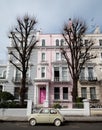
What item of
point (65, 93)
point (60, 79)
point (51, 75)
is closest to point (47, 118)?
point (65, 93)

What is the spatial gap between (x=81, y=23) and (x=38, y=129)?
16388 millimetres

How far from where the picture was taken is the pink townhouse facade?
3356 centimetres

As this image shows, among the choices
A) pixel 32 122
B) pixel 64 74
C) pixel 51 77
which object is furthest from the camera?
pixel 64 74

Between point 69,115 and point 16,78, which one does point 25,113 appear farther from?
point 16,78

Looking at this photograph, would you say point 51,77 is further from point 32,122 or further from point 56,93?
point 32,122

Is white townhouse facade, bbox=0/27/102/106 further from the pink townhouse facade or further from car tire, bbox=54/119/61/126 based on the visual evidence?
car tire, bbox=54/119/61/126

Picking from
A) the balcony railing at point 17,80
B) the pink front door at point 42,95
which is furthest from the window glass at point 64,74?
the balcony railing at point 17,80

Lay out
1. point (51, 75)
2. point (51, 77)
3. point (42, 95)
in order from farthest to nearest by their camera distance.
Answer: point (51, 75), point (51, 77), point (42, 95)

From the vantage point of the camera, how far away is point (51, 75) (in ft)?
116

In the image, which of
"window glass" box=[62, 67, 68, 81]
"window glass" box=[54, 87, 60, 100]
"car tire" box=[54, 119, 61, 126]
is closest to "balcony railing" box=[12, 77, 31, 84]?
"window glass" box=[54, 87, 60, 100]

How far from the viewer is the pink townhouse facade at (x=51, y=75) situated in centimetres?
3356

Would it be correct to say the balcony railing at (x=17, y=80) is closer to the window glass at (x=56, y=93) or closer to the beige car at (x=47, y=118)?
the window glass at (x=56, y=93)

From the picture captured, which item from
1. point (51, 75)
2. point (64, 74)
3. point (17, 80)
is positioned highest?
point (64, 74)

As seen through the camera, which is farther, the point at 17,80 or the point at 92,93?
the point at 17,80
